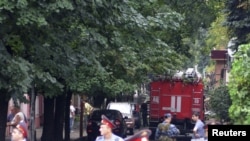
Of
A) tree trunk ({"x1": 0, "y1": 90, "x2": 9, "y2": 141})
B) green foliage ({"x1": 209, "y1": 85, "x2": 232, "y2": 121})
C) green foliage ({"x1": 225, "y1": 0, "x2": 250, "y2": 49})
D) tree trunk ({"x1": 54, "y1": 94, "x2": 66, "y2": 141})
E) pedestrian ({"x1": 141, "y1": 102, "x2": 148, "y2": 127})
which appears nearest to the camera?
tree trunk ({"x1": 0, "y1": 90, "x2": 9, "y2": 141})

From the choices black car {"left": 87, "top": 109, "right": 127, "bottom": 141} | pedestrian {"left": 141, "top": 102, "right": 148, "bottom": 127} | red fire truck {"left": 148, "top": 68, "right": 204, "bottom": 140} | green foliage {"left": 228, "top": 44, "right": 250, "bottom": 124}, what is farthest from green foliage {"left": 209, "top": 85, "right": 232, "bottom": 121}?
green foliage {"left": 228, "top": 44, "right": 250, "bottom": 124}

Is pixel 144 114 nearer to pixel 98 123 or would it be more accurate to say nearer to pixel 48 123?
pixel 98 123

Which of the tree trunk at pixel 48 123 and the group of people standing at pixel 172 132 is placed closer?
the group of people standing at pixel 172 132

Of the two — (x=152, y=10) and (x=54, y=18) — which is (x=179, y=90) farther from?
(x=54, y=18)

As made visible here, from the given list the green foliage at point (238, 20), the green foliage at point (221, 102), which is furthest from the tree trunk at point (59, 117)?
the green foliage at point (238, 20)

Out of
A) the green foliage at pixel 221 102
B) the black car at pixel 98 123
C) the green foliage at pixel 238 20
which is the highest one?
the green foliage at pixel 238 20

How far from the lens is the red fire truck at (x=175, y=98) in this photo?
129ft

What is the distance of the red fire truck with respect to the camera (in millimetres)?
39281

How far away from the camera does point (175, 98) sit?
39656mm

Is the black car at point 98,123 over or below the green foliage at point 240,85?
below

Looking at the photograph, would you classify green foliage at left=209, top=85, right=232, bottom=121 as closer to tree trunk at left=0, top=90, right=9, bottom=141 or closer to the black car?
the black car

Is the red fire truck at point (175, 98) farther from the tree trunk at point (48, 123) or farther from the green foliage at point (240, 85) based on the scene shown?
the green foliage at point (240, 85)

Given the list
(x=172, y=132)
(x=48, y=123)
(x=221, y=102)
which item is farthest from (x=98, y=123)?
(x=172, y=132)

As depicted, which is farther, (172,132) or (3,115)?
(172,132)
